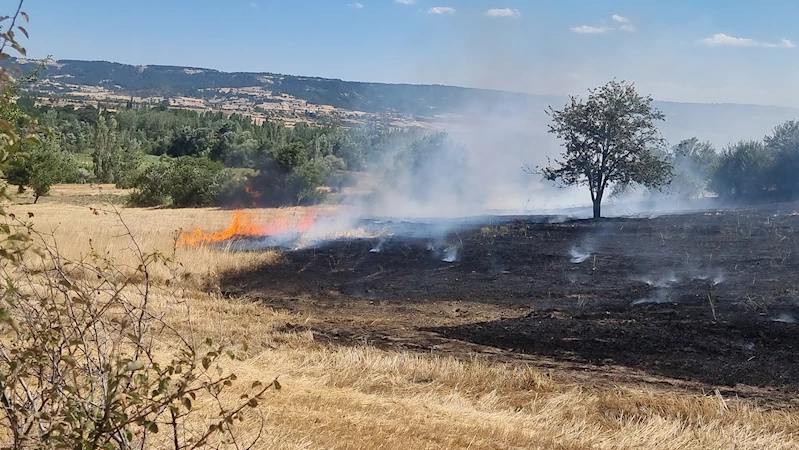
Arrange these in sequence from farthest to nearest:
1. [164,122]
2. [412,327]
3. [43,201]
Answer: [164,122] → [43,201] → [412,327]

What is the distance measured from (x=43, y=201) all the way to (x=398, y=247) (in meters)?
27.5

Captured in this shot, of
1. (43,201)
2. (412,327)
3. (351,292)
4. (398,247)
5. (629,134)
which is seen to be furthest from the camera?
(43,201)

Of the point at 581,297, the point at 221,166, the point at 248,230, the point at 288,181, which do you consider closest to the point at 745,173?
the point at 288,181

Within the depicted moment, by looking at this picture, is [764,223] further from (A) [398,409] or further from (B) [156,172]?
(B) [156,172]

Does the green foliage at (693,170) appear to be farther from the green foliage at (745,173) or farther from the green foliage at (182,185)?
the green foliage at (182,185)

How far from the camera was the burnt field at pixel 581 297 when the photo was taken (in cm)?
856

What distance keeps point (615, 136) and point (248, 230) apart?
45.6 ft

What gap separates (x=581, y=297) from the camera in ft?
40.9

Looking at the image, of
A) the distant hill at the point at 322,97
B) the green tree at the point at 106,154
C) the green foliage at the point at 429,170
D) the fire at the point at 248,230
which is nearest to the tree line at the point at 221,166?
the green tree at the point at 106,154

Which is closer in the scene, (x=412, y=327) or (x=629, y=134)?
(x=412, y=327)

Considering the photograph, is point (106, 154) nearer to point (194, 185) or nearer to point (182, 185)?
point (182, 185)

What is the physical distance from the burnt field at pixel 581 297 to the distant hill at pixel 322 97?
6902 millimetres

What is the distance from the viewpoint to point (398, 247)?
19203mm

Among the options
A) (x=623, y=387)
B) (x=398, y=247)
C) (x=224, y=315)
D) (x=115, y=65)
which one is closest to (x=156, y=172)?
(x=398, y=247)
